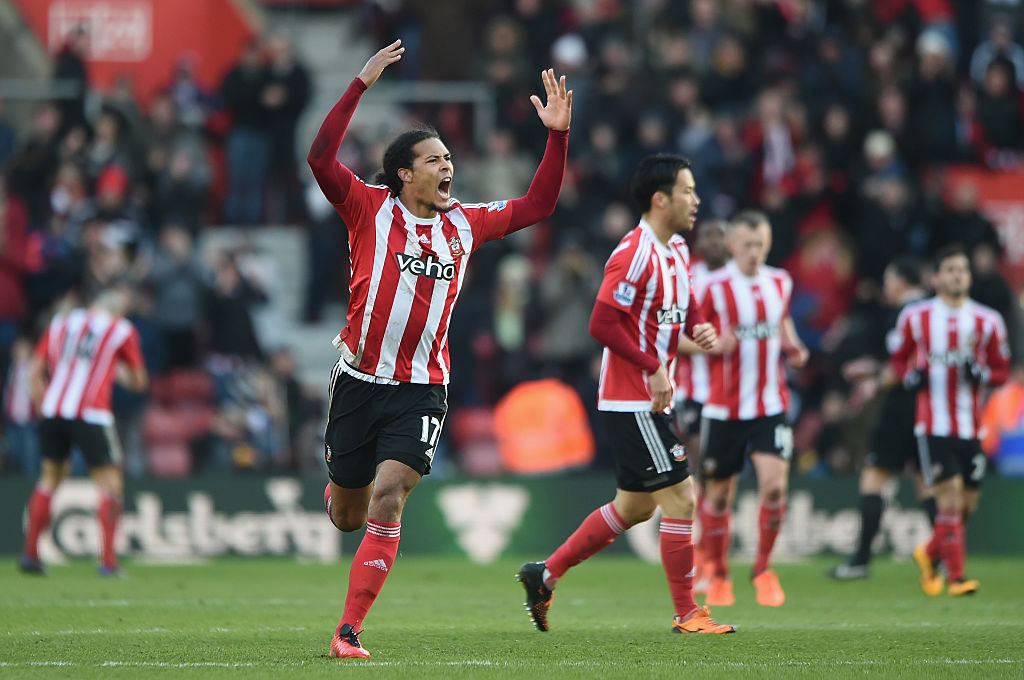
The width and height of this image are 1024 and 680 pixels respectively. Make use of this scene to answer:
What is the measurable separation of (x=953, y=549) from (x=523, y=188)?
7890mm

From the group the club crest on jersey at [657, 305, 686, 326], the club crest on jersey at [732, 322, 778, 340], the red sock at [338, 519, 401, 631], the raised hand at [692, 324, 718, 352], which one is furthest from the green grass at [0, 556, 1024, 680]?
the club crest on jersey at [732, 322, 778, 340]

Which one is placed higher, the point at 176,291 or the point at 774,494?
the point at 176,291

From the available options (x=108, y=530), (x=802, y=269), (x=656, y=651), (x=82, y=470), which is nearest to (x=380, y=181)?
(x=656, y=651)

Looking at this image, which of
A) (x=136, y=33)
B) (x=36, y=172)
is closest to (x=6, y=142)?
(x=36, y=172)

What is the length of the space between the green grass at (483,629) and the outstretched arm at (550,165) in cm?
209

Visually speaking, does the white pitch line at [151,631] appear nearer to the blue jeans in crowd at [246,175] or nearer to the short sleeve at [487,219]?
the short sleeve at [487,219]

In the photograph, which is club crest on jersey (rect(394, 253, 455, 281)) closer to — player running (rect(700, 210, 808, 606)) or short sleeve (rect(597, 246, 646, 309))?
short sleeve (rect(597, 246, 646, 309))

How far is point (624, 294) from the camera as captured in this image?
780cm

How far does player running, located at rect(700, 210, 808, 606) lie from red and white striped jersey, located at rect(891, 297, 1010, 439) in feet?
4.38

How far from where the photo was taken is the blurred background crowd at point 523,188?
629 inches

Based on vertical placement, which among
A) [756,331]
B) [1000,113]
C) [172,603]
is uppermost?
[1000,113]

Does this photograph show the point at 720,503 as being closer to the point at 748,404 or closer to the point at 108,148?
the point at 748,404

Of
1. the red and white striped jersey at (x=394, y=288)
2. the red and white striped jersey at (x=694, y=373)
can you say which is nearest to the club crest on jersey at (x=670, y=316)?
the red and white striped jersey at (x=394, y=288)

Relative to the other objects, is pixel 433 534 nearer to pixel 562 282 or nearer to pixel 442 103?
pixel 562 282
